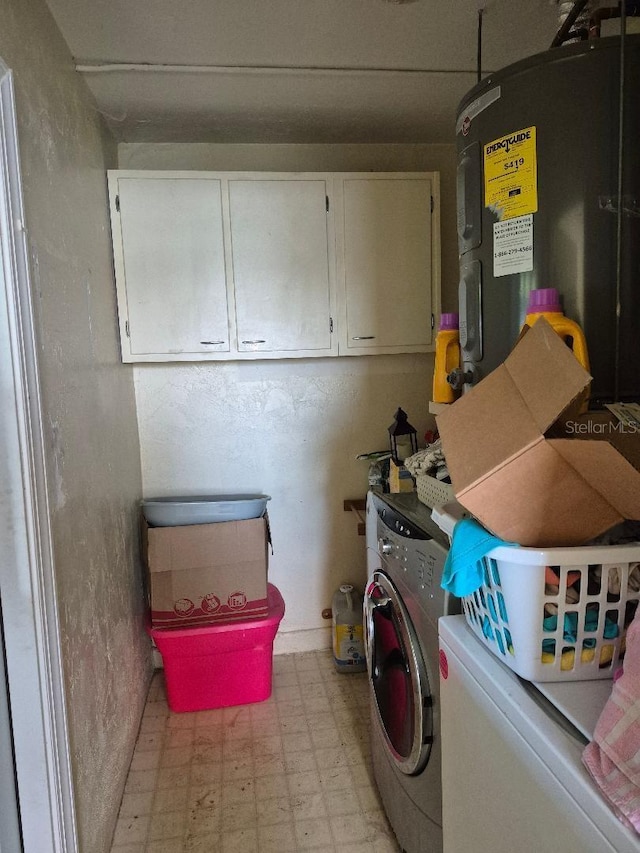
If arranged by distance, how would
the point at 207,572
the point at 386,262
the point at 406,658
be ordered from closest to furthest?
1. the point at 406,658
2. the point at 207,572
3. the point at 386,262

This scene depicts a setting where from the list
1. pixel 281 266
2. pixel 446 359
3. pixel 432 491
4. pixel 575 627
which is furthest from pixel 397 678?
pixel 281 266

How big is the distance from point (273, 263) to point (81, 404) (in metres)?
1.05

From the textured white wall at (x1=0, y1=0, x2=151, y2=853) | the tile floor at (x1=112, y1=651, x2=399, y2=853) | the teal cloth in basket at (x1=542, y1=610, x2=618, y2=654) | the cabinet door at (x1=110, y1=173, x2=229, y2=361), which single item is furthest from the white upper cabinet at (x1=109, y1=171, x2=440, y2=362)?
the teal cloth in basket at (x1=542, y1=610, x2=618, y2=654)

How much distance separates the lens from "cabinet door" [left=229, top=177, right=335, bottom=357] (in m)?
2.33

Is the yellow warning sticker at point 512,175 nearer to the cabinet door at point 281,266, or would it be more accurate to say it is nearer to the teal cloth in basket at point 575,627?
the teal cloth in basket at point 575,627

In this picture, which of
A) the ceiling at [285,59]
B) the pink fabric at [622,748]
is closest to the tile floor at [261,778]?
the pink fabric at [622,748]

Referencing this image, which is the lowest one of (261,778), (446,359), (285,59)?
(261,778)

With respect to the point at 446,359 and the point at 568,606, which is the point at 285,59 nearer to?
the point at 446,359

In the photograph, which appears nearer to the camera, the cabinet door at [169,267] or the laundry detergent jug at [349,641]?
the cabinet door at [169,267]

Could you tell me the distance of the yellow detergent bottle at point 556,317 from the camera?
1140 millimetres

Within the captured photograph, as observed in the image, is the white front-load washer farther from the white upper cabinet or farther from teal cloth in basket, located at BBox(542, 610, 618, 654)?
the white upper cabinet

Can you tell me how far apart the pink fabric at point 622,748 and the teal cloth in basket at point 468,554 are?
230 millimetres

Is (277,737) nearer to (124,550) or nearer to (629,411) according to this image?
(124,550)

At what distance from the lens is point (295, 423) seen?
2.66 meters
